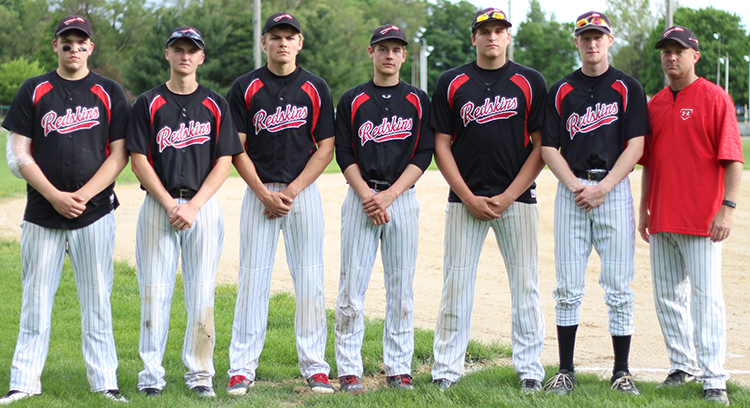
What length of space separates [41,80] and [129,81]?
46605 millimetres

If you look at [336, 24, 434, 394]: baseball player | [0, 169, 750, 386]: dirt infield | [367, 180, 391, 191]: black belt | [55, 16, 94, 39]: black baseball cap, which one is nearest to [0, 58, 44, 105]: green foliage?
[0, 169, 750, 386]: dirt infield

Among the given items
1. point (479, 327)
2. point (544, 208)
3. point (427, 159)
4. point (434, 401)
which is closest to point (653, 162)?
point (427, 159)

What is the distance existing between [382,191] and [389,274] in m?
0.57

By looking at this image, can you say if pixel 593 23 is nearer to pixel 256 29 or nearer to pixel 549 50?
pixel 256 29

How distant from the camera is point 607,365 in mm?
5262

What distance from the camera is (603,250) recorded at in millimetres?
4375

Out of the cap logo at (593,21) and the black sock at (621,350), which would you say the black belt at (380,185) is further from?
the black sock at (621,350)

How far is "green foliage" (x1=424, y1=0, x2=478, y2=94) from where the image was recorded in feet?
248

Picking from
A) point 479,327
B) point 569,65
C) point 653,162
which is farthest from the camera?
point 569,65

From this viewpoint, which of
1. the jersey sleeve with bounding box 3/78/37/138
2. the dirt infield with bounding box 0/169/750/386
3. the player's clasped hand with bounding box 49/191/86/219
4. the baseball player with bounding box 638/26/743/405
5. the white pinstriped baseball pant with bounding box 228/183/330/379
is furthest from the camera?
the dirt infield with bounding box 0/169/750/386

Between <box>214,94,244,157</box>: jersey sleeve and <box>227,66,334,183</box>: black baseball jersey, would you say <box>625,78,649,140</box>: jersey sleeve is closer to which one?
<box>227,66,334,183</box>: black baseball jersey

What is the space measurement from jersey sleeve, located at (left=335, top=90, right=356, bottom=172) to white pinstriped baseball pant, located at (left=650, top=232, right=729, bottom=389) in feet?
6.80

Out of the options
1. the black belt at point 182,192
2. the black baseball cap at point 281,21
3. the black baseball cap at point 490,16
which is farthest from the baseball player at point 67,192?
Result: the black baseball cap at point 490,16

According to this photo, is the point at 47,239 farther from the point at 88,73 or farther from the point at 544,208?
the point at 544,208
